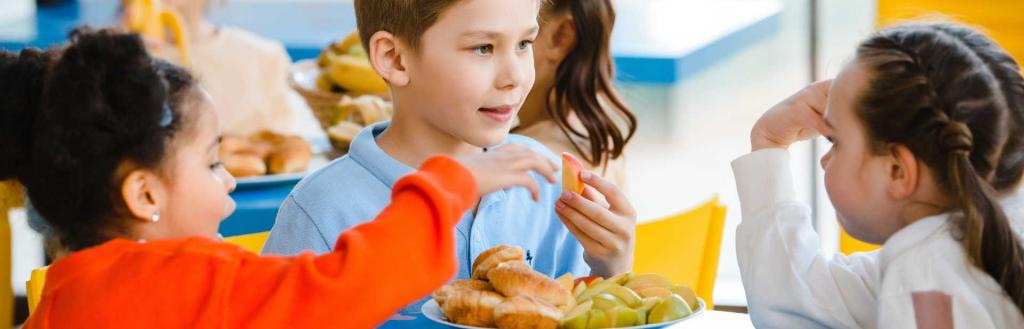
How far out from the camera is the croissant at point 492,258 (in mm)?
1376

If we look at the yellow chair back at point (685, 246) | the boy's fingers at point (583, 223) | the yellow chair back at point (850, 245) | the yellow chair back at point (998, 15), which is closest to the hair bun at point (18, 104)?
the boy's fingers at point (583, 223)

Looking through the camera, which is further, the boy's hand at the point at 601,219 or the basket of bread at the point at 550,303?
the boy's hand at the point at 601,219

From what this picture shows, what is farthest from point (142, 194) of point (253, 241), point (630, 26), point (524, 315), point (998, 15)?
point (630, 26)

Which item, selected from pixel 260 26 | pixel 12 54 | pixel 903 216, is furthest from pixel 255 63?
pixel 903 216

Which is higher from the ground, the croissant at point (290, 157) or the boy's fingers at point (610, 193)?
the boy's fingers at point (610, 193)

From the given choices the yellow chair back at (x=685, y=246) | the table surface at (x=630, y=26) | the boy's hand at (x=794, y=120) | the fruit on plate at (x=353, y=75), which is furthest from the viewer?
the table surface at (x=630, y=26)

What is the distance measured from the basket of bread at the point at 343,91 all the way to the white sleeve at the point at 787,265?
129 centimetres

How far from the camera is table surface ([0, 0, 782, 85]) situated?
13.0ft

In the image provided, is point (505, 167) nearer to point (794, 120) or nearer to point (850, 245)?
point (794, 120)

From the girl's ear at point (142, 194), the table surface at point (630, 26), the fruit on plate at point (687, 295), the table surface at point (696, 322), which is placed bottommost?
the table surface at point (630, 26)

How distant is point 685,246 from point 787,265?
30.3 inches

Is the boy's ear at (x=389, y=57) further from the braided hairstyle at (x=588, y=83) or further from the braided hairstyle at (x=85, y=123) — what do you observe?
the braided hairstyle at (x=588, y=83)

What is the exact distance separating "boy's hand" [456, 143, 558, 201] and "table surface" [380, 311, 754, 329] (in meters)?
0.18

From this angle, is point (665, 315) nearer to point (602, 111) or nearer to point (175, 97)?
point (175, 97)
